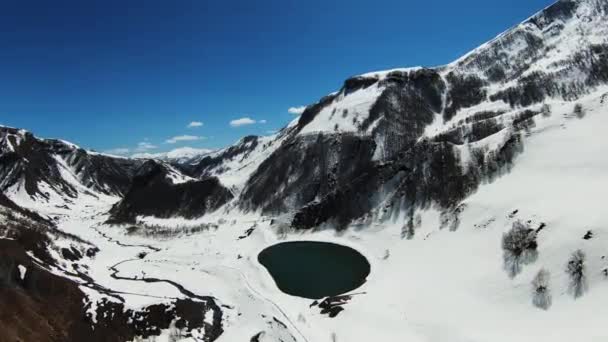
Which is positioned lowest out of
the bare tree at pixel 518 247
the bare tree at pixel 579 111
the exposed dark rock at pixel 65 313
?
the exposed dark rock at pixel 65 313

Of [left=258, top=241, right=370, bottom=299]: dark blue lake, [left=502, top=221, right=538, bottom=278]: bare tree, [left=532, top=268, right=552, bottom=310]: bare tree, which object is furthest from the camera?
[left=258, top=241, right=370, bottom=299]: dark blue lake

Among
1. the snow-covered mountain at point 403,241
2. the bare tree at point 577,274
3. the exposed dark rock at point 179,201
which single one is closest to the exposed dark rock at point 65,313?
the snow-covered mountain at point 403,241

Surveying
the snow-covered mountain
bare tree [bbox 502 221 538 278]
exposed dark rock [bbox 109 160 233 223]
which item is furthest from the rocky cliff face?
bare tree [bbox 502 221 538 278]

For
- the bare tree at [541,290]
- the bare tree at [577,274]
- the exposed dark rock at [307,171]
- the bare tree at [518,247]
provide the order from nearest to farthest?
the bare tree at [577,274]
the bare tree at [541,290]
the bare tree at [518,247]
the exposed dark rock at [307,171]

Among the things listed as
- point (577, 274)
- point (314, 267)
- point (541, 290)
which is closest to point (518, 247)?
point (541, 290)

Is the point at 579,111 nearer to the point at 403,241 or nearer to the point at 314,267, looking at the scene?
the point at 403,241

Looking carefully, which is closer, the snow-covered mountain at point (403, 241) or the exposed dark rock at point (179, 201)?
the snow-covered mountain at point (403, 241)

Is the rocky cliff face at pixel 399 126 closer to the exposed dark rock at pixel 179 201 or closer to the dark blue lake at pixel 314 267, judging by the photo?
the dark blue lake at pixel 314 267

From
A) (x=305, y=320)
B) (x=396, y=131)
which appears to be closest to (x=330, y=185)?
(x=396, y=131)

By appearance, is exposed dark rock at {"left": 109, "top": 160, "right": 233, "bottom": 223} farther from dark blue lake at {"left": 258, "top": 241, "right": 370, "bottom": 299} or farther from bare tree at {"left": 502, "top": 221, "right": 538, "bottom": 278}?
bare tree at {"left": 502, "top": 221, "right": 538, "bottom": 278}
